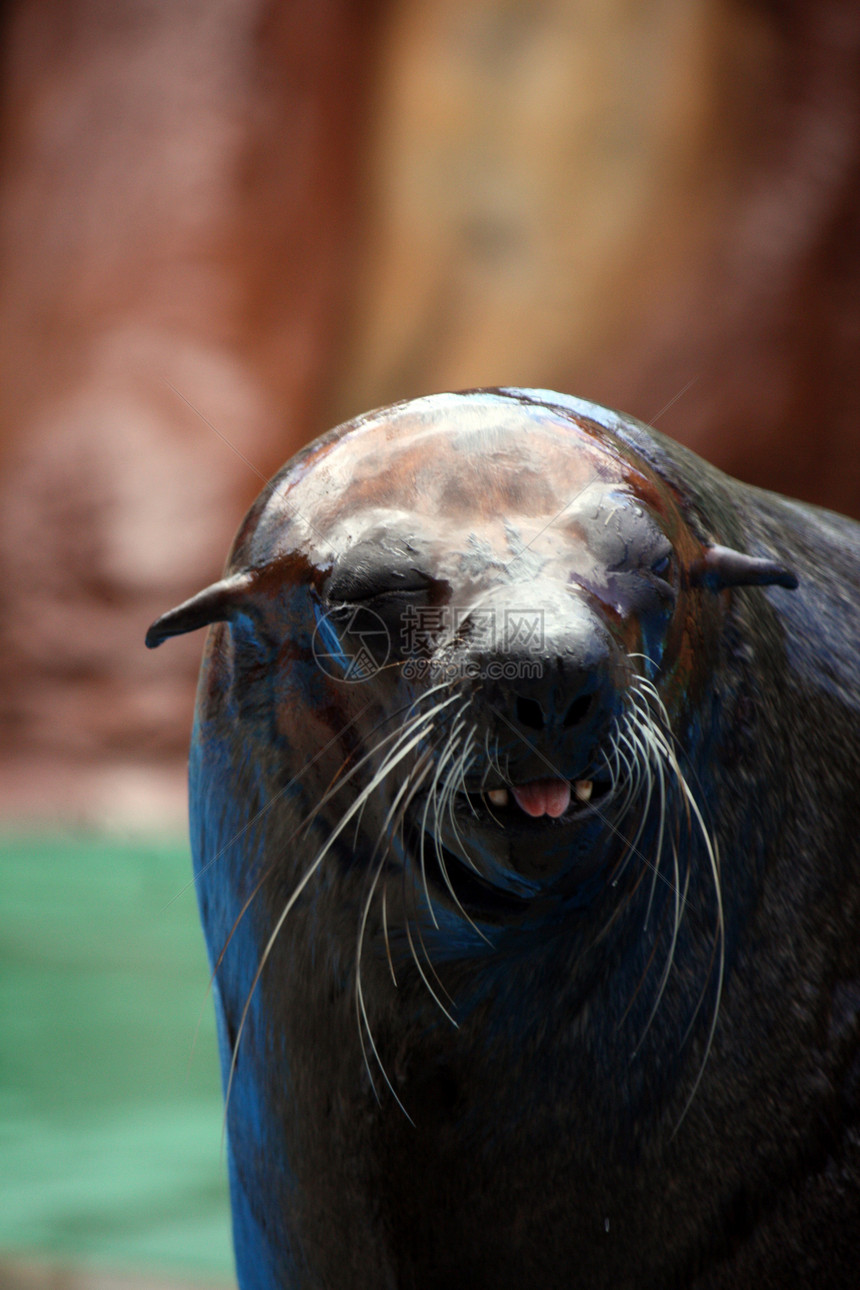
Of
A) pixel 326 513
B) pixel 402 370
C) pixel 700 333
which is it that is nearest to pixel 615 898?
pixel 326 513

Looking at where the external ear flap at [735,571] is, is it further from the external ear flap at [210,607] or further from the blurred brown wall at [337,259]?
the blurred brown wall at [337,259]

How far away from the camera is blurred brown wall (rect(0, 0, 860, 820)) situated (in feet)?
29.5

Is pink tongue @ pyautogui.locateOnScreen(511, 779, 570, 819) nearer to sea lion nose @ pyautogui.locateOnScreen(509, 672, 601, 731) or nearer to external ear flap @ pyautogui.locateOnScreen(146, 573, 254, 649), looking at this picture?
sea lion nose @ pyautogui.locateOnScreen(509, 672, 601, 731)

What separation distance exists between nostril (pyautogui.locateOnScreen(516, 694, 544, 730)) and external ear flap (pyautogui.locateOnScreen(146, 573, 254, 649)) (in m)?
0.58

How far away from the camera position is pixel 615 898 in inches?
73.4

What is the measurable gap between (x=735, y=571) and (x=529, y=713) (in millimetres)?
485

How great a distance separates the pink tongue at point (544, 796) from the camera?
157 centimetres

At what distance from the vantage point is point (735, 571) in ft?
6.00

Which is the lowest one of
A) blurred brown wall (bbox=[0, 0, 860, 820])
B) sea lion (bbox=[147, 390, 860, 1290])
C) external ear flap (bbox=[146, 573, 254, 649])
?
sea lion (bbox=[147, 390, 860, 1290])

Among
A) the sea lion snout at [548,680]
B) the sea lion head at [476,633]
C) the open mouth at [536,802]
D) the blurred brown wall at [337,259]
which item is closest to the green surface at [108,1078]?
the sea lion head at [476,633]

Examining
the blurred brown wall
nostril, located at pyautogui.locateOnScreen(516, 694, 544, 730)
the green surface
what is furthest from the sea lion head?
the blurred brown wall

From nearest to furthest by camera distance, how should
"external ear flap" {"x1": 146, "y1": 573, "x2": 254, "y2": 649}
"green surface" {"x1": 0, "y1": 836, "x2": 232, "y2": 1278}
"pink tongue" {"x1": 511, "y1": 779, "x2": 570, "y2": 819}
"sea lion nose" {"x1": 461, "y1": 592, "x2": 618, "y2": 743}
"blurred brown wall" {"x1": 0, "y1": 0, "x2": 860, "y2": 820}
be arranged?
"sea lion nose" {"x1": 461, "y1": 592, "x2": 618, "y2": 743}, "pink tongue" {"x1": 511, "y1": 779, "x2": 570, "y2": 819}, "external ear flap" {"x1": 146, "y1": 573, "x2": 254, "y2": 649}, "green surface" {"x1": 0, "y1": 836, "x2": 232, "y2": 1278}, "blurred brown wall" {"x1": 0, "y1": 0, "x2": 860, "y2": 820}

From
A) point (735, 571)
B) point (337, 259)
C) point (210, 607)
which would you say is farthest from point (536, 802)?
point (337, 259)

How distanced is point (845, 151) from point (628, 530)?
26.5 feet
